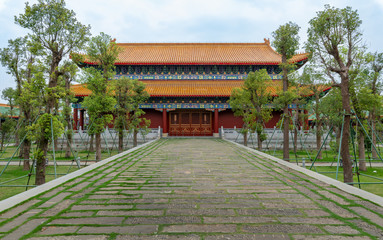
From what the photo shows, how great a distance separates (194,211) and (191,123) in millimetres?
20973

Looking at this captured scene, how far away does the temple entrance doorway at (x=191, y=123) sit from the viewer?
81.7 ft

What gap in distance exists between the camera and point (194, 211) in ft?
13.6

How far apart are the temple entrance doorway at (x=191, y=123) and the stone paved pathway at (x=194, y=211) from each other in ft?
59.8

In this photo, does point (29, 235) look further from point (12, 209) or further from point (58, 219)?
point (12, 209)

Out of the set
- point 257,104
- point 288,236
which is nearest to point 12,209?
point 288,236

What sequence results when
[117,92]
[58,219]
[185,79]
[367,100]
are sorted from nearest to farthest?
[58,219], [367,100], [117,92], [185,79]

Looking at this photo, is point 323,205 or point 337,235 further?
point 323,205

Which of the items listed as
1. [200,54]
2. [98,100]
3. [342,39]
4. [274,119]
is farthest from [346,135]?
[200,54]

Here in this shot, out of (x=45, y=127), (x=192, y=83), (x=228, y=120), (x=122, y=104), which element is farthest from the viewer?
(x=192, y=83)

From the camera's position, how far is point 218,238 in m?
3.19

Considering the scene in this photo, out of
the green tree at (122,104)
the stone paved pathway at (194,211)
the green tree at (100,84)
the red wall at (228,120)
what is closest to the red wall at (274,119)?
the red wall at (228,120)

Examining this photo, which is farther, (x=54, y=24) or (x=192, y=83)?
(x=192, y=83)

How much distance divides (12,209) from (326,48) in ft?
27.0

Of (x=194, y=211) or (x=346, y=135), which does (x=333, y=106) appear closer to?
(x=346, y=135)
